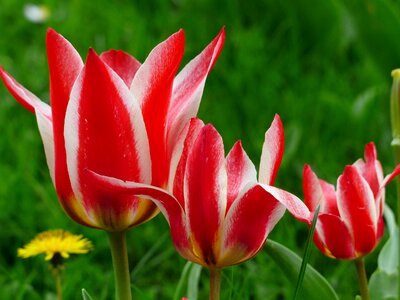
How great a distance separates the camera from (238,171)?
2.86ft

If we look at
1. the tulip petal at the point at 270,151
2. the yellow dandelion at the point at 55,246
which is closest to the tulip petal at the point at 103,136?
the tulip petal at the point at 270,151

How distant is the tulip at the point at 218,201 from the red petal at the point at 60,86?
0.09m

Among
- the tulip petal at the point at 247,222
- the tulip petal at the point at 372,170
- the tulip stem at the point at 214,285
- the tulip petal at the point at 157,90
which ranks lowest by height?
the tulip stem at the point at 214,285

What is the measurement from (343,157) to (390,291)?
115 centimetres

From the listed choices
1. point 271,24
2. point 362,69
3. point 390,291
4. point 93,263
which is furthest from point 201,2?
point 390,291

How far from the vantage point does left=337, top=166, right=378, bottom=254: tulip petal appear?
0.99 meters

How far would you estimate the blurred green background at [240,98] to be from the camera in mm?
1775

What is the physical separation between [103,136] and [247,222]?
0.16 m

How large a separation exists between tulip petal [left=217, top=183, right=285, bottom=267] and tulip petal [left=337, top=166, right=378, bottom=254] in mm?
154

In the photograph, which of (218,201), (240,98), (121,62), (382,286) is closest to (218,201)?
(218,201)

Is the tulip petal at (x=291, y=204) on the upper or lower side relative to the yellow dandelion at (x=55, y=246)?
lower

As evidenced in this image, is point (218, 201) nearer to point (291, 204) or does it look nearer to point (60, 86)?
point (291, 204)

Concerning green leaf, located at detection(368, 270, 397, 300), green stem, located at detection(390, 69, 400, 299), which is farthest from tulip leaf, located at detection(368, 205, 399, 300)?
green stem, located at detection(390, 69, 400, 299)

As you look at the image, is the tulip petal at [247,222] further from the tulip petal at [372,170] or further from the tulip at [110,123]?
the tulip petal at [372,170]
